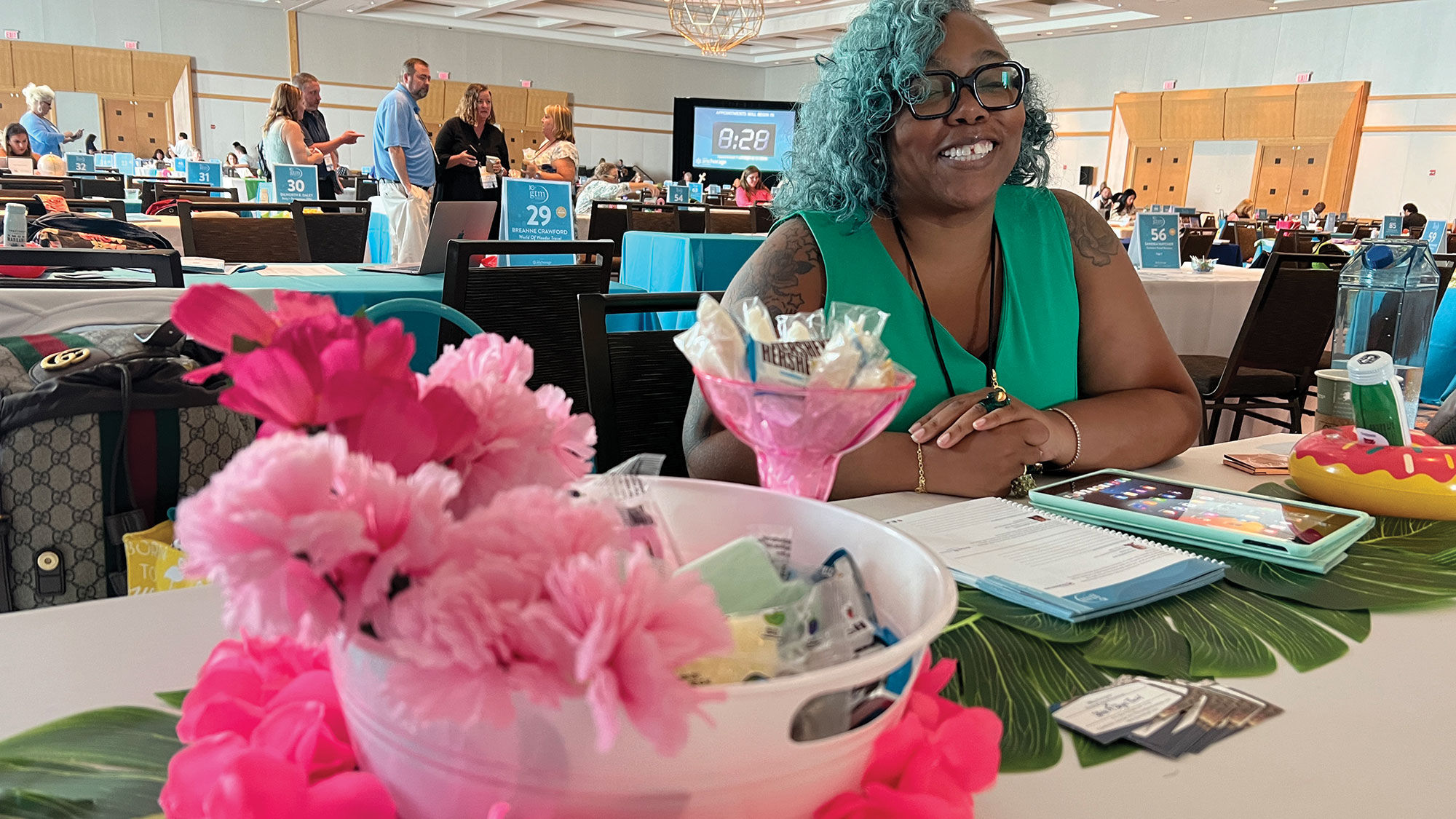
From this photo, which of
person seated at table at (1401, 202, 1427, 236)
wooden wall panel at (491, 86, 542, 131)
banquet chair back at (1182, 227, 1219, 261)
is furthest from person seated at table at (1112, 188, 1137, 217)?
wooden wall panel at (491, 86, 542, 131)

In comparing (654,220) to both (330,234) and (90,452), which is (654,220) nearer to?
(330,234)

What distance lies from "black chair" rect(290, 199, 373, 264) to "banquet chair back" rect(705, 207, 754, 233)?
237 centimetres

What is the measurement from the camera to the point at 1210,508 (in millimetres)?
1087

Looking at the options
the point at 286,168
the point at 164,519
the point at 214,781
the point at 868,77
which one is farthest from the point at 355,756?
the point at 286,168

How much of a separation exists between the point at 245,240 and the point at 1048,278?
3588 millimetres

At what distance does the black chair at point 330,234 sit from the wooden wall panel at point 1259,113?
14.6 metres

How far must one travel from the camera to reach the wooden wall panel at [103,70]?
1655 centimetres

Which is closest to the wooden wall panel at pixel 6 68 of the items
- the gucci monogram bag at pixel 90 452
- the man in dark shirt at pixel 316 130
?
the man in dark shirt at pixel 316 130

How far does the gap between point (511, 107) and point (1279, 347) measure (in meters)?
18.3

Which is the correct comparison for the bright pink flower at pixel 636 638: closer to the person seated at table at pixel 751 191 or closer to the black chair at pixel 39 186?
the black chair at pixel 39 186

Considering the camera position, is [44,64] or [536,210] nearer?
[536,210]

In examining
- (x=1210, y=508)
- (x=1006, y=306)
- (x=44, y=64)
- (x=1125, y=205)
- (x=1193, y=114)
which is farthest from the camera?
(x=44, y=64)

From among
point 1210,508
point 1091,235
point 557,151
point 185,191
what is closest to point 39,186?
point 185,191

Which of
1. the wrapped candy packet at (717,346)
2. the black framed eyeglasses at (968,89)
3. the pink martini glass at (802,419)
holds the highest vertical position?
the black framed eyeglasses at (968,89)
